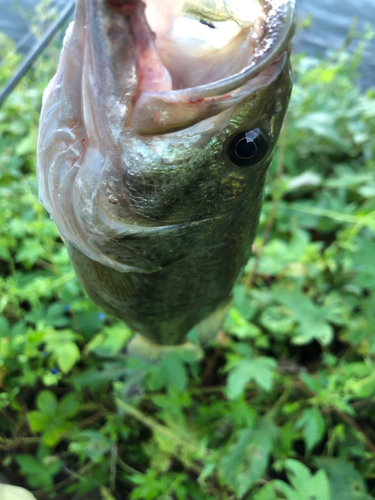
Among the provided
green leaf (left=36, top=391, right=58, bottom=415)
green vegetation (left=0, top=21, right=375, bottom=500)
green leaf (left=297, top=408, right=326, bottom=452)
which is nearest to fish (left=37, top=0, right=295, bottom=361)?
green vegetation (left=0, top=21, right=375, bottom=500)

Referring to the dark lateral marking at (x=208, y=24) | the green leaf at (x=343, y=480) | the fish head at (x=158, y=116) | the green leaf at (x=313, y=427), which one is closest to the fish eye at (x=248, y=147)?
the fish head at (x=158, y=116)

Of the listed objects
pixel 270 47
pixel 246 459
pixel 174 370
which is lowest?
pixel 246 459

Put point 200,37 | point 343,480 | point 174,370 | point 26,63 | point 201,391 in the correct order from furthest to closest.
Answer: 1. point 201,391
2. point 26,63
3. point 343,480
4. point 174,370
5. point 200,37

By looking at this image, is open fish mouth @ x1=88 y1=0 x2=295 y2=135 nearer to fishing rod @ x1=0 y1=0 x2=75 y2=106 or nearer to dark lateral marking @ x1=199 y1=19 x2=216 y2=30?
dark lateral marking @ x1=199 y1=19 x2=216 y2=30

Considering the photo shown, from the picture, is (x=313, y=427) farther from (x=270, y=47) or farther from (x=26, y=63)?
(x=26, y=63)

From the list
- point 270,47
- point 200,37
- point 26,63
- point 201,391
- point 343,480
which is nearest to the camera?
point 270,47

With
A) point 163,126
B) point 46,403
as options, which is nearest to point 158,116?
point 163,126

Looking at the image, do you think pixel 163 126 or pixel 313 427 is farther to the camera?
pixel 313 427
